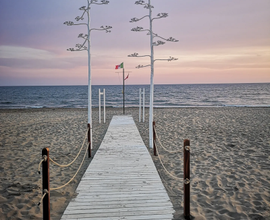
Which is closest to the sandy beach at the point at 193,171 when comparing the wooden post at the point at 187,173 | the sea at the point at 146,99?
the wooden post at the point at 187,173

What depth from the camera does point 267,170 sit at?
602cm

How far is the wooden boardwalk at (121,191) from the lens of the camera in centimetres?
376

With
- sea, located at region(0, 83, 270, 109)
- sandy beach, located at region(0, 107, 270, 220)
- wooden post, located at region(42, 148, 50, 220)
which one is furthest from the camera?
sea, located at region(0, 83, 270, 109)

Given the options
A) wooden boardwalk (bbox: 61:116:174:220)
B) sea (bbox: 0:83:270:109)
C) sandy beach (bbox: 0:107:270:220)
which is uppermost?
sea (bbox: 0:83:270:109)

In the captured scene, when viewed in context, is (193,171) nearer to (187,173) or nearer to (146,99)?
(187,173)

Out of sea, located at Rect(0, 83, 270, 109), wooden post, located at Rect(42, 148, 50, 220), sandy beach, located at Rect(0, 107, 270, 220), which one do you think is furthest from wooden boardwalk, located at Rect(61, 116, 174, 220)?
sea, located at Rect(0, 83, 270, 109)

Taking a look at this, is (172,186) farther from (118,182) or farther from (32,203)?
(32,203)

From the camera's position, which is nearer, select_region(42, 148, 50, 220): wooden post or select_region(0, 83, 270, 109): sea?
select_region(42, 148, 50, 220): wooden post

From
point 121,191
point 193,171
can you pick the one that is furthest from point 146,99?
point 121,191

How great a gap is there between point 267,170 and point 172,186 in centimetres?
292

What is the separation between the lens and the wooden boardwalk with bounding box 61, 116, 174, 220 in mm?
3762

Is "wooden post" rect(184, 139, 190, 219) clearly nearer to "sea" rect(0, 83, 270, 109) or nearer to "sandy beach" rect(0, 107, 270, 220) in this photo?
"sandy beach" rect(0, 107, 270, 220)

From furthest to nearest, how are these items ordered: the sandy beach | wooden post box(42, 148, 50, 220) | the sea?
the sea
the sandy beach
wooden post box(42, 148, 50, 220)

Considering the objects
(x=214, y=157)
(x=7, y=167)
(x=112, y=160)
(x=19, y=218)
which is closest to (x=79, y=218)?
(x=19, y=218)
